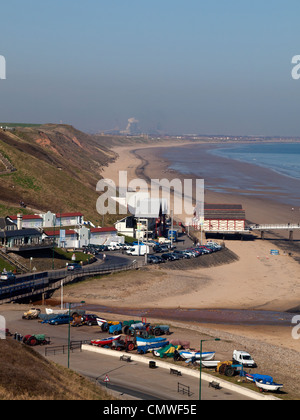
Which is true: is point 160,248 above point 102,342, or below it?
above

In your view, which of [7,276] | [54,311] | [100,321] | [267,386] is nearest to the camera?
[267,386]

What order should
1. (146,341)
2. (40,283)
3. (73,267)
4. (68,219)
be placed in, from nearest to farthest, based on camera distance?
1. (146,341)
2. (40,283)
3. (73,267)
4. (68,219)

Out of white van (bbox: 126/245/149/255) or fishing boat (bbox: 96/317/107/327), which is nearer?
fishing boat (bbox: 96/317/107/327)

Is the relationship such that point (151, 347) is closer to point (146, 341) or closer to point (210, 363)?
point (146, 341)

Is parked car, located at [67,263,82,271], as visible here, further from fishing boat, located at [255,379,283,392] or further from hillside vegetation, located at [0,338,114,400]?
fishing boat, located at [255,379,283,392]

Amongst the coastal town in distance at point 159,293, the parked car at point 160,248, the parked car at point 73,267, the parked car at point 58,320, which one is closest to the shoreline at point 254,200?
the coastal town in distance at point 159,293

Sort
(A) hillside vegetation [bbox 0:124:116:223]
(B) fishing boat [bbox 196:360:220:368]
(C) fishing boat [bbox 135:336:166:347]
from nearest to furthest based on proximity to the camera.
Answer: (B) fishing boat [bbox 196:360:220:368]
(C) fishing boat [bbox 135:336:166:347]
(A) hillside vegetation [bbox 0:124:116:223]

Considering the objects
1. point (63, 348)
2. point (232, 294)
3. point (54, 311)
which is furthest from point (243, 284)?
point (63, 348)

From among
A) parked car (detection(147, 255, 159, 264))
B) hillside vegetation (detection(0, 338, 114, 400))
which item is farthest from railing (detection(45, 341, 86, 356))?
parked car (detection(147, 255, 159, 264))
